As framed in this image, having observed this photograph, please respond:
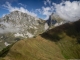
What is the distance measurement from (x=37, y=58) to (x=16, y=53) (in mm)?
29188

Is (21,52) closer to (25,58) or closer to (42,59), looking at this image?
(25,58)

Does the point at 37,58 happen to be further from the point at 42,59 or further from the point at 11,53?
the point at 11,53

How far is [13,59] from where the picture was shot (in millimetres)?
177000

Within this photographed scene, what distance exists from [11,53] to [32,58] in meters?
28.3

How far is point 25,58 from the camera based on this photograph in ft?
607

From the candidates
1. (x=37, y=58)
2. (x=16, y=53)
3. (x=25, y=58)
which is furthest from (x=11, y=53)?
(x=37, y=58)

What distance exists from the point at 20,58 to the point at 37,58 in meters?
25.8

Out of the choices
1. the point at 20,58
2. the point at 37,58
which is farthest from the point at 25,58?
the point at 37,58

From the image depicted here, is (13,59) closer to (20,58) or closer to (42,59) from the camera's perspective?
(20,58)

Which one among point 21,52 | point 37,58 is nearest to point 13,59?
point 21,52

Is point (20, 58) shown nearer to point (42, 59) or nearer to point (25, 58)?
point (25, 58)

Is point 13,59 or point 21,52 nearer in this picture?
point 13,59

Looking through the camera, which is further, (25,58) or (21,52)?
(21,52)

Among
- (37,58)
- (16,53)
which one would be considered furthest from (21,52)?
(37,58)
